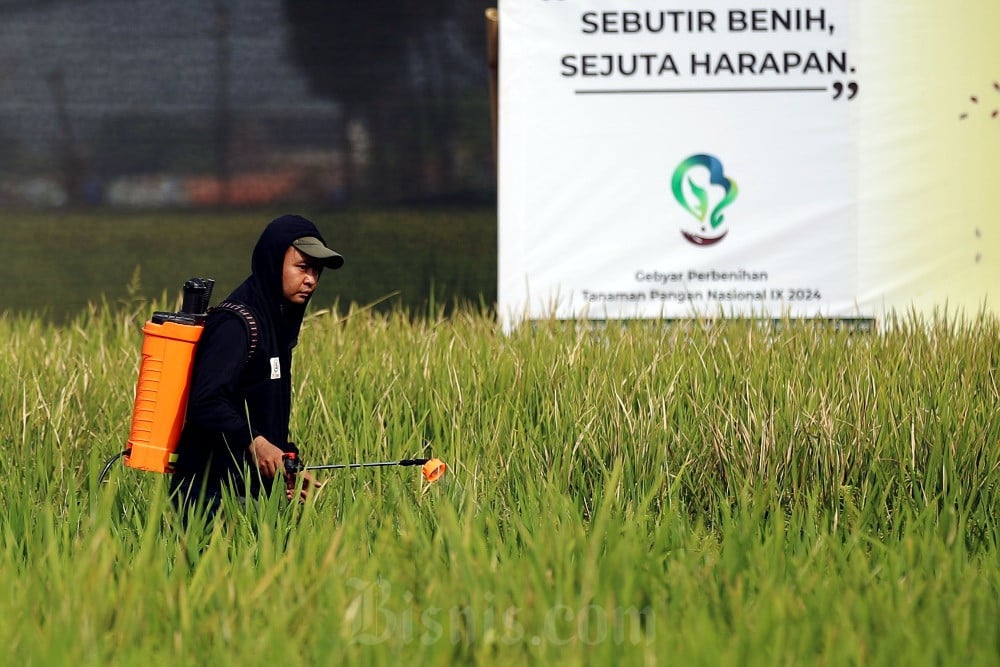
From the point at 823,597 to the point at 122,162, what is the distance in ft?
20.0

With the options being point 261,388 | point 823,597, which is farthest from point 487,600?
point 261,388

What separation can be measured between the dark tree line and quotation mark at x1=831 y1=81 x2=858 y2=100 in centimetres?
211

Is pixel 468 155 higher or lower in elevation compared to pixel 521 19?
lower

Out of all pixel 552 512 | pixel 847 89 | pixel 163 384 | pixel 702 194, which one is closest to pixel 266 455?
pixel 163 384

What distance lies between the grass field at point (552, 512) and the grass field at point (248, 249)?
1.55 meters

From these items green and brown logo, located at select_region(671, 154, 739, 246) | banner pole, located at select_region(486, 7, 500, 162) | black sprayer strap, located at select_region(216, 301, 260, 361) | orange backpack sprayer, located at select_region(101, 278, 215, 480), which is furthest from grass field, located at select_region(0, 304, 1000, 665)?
banner pole, located at select_region(486, 7, 500, 162)

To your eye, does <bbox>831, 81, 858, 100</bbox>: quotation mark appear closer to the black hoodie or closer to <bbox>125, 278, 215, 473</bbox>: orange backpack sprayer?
the black hoodie

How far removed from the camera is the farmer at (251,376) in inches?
124

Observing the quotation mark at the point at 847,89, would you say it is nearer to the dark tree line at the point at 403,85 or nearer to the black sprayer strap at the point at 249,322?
the dark tree line at the point at 403,85

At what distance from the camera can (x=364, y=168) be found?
758 cm

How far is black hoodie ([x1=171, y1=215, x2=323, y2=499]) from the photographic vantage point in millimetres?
3143

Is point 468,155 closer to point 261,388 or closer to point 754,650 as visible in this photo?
point 261,388

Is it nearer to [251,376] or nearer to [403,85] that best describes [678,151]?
[403,85]

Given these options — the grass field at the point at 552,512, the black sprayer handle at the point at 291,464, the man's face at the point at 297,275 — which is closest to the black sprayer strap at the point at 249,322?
the man's face at the point at 297,275
